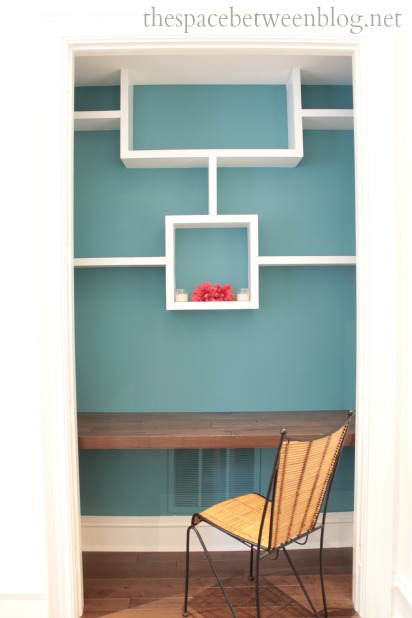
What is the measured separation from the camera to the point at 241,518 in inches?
82.1

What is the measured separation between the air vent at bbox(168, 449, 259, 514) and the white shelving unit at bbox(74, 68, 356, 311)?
0.83m

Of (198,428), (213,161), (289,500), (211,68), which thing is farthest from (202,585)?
(211,68)

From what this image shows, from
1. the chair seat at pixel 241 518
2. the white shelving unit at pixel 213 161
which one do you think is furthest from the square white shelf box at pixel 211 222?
the chair seat at pixel 241 518

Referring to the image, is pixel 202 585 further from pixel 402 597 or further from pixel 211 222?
pixel 211 222

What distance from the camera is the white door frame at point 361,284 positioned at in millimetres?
2080

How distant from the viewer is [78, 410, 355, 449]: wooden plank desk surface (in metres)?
2.26

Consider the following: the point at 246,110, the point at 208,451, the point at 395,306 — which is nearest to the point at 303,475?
the point at 395,306

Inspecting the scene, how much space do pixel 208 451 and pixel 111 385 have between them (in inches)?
25.1

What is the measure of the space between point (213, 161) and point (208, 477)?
1.67m

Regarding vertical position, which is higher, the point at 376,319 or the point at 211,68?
the point at 211,68

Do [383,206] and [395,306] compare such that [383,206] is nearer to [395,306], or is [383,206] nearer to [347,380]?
[395,306]

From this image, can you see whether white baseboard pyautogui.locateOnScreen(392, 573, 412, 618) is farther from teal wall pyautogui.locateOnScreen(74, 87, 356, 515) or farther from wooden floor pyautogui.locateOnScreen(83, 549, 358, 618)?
teal wall pyautogui.locateOnScreen(74, 87, 356, 515)

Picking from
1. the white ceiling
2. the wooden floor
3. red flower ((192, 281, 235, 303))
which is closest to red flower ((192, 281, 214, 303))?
red flower ((192, 281, 235, 303))

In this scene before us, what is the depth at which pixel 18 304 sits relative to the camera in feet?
6.80
